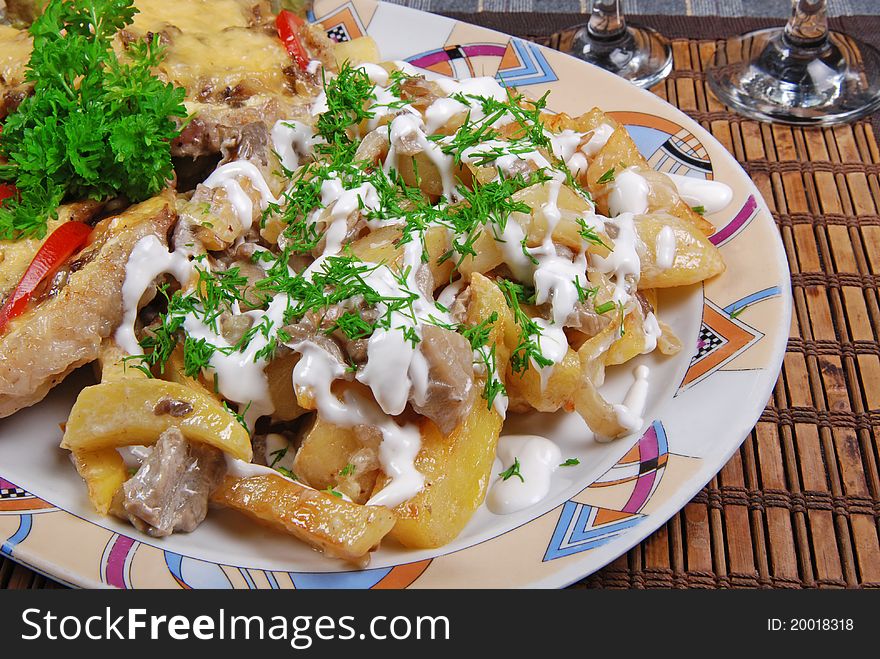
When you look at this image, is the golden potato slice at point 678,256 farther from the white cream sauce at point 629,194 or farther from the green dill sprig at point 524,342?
the green dill sprig at point 524,342

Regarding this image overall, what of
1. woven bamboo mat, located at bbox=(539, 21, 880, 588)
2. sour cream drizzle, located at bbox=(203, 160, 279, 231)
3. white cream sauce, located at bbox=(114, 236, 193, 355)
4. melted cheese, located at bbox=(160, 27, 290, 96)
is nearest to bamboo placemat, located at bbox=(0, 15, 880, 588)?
woven bamboo mat, located at bbox=(539, 21, 880, 588)

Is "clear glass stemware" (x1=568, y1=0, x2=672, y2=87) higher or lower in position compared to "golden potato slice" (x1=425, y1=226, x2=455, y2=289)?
lower

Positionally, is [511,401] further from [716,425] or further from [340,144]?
[340,144]

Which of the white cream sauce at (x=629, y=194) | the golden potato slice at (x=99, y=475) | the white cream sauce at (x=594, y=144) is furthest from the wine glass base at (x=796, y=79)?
the golden potato slice at (x=99, y=475)

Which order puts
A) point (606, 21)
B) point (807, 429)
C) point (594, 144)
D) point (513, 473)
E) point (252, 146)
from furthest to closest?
point (606, 21)
point (594, 144)
point (252, 146)
point (807, 429)
point (513, 473)

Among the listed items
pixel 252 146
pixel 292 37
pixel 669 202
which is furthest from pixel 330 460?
pixel 292 37

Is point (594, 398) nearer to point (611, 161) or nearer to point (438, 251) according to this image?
point (438, 251)

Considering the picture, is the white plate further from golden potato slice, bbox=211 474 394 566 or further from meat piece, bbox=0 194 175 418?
meat piece, bbox=0 194 175 418
